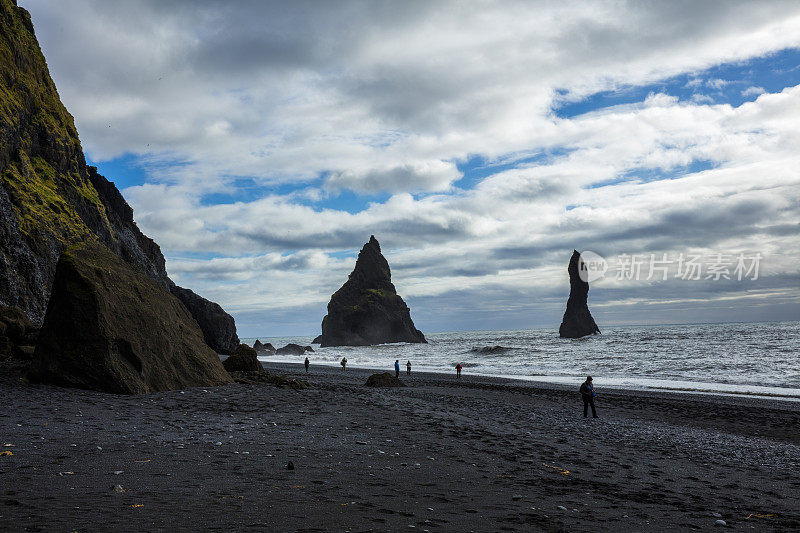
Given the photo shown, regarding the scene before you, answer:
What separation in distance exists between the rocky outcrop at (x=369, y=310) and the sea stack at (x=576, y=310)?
51.9 m

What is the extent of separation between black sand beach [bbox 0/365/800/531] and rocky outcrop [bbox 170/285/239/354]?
3750cm

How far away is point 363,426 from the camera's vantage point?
14078mm

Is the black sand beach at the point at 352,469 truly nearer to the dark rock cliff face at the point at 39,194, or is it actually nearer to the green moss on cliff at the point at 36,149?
the dark rock cliff face at the point at 39,194

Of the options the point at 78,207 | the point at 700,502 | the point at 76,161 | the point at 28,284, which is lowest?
the point at 700,502

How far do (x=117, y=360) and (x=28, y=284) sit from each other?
24.3 meters

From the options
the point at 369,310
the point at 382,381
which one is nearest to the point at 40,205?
the point at 382,381

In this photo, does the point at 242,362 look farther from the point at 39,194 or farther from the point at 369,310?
the point at 369,310

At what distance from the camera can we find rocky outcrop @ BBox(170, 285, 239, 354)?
53781 millimetres

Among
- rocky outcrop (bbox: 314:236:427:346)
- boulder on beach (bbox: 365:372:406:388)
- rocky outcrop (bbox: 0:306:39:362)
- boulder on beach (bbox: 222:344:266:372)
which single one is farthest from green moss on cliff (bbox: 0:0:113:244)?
rocky outcrop (bbox: 314:236:427:346)

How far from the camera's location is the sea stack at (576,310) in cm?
17325

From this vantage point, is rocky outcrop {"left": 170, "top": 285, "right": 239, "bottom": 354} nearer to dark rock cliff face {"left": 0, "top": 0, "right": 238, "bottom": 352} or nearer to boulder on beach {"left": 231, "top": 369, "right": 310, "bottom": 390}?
dark rock cliff face {"left": 0, "top": 0, "right": 238, "bottom": 352}

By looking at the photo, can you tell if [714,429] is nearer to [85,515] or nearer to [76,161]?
[85,515]

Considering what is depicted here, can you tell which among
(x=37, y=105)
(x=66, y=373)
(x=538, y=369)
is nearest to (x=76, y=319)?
(x=66, y=373)

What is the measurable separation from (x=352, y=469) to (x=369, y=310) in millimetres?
159938
